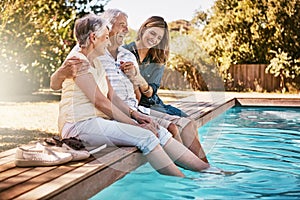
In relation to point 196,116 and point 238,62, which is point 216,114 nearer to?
point 196,116

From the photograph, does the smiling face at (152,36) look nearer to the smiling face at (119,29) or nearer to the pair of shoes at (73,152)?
the smiling face at (119,29)

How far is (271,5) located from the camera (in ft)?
45.4

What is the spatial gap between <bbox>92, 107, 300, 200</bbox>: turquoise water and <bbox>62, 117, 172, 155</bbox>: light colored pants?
0.86 ft

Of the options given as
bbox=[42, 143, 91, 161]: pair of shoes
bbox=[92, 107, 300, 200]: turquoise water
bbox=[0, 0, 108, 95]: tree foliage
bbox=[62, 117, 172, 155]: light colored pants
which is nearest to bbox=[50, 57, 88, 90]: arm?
bbox=[62, 117, 172, 155]: light colored pants

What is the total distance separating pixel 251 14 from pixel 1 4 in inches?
310

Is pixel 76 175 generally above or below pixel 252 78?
below

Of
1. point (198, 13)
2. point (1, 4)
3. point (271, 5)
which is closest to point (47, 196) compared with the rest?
point (1, 4)

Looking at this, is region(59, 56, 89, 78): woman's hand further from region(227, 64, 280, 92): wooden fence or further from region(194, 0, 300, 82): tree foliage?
region(227, 64, 280, 92): wooden fence

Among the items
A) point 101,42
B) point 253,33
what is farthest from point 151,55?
point 253,33

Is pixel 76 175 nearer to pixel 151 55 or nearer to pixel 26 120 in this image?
pixel 151 55

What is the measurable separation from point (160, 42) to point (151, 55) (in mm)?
138

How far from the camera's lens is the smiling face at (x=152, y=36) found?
3.72 meters

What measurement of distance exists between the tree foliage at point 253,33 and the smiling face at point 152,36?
34.8 feet

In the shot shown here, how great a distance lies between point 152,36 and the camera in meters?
3.76
